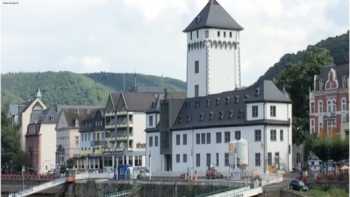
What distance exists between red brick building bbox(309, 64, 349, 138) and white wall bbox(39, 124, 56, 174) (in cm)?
6448

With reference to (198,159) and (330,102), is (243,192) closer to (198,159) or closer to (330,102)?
(198,159)

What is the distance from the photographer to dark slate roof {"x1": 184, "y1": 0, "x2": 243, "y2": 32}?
4328 inches

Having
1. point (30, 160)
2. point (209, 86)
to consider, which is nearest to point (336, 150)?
point (209, 86)

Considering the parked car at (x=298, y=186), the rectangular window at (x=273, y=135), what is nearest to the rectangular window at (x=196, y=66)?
the rectangular window at (x=273, y=135)

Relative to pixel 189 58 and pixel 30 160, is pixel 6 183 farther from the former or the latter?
pixel 30 160

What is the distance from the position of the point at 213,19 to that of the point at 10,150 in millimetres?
45166

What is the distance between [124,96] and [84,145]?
55.0ft

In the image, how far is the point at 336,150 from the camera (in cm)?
8069

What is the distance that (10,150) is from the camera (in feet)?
465

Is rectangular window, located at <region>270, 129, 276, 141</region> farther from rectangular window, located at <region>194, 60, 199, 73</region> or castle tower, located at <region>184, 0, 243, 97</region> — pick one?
rectangular window, located at <region>194, 60, 199, 73</region>

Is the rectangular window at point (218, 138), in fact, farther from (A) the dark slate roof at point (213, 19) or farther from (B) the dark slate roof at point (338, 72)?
(A) the dark slate roof at point (213, 19)

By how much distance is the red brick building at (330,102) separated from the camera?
308 ft


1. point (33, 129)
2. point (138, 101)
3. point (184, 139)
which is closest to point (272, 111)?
point (184, 139)

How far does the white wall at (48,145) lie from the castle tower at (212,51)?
161 ft
